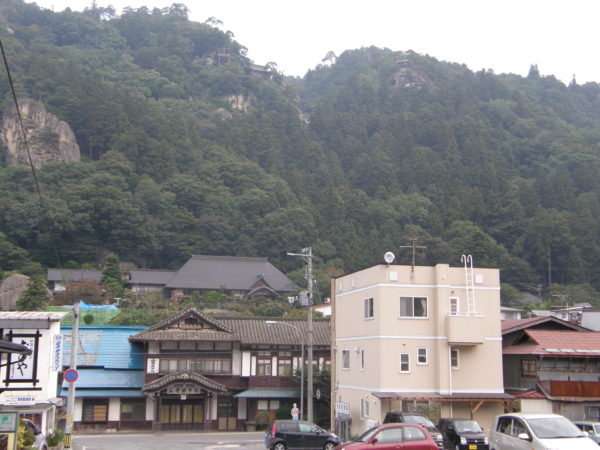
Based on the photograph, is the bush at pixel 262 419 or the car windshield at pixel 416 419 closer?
the car windshield at pixel 416 419

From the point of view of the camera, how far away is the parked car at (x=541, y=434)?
14.5 m

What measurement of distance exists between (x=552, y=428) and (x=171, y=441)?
23081 millimetres

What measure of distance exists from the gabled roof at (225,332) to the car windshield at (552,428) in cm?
2928

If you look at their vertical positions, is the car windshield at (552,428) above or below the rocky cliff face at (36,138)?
below

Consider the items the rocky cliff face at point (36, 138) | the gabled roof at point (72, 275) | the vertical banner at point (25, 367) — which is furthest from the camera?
the rocky cliff face at point (36, 138)

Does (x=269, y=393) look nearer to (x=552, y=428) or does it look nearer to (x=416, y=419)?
(x=416, y=419)

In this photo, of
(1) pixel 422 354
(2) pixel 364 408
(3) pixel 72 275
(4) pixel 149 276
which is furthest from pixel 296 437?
(4) pixel 149 276

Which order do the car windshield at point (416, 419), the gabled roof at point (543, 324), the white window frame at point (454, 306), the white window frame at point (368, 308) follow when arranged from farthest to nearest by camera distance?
the gabled roof at point (543, 324)
the white window frame at point (368, 308)
the white window frame at point (454, 306)
the car windshield at point (416, 419)

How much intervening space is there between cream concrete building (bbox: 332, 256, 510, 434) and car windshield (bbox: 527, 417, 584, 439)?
1363 cm

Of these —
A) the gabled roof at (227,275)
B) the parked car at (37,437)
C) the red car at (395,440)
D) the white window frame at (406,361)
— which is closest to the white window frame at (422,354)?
the white window frame at (406,361)

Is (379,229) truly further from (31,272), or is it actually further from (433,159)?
(31,272)

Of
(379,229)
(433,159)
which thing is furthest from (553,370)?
(433,159)

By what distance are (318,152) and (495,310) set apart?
10026 cm

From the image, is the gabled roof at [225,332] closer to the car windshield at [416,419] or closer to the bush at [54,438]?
the bush at [54,438]
